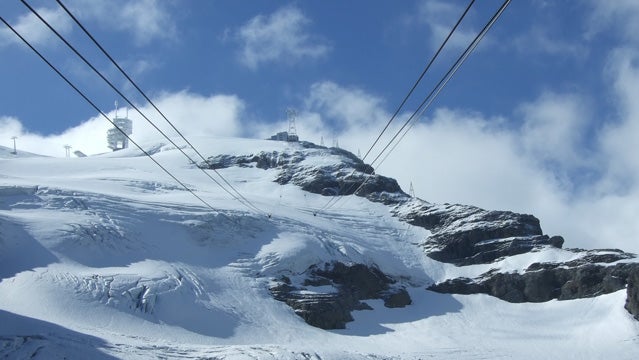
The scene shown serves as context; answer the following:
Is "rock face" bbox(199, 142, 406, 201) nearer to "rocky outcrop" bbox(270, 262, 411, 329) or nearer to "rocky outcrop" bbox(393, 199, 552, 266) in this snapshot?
"rocky outcrop" bbox(393, 199, 552, 266)

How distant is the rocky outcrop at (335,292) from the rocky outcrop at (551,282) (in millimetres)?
8211

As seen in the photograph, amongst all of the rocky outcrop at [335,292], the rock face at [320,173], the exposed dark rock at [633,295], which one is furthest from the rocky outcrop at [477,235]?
the exposed dark rock at [633,295]

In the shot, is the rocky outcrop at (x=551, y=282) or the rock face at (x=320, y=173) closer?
the rocky outcrop at (x=551, y=282)

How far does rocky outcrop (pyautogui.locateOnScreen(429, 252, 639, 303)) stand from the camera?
7212cm

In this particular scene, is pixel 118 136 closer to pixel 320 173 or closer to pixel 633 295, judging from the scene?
pixel 320 173

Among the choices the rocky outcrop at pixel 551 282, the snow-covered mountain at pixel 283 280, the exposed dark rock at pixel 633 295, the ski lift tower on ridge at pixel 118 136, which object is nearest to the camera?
the snow-covered mountain at pixel 283 280

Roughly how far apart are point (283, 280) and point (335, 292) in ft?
17.6

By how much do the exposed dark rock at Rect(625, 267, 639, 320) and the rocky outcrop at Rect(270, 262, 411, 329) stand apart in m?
21.5

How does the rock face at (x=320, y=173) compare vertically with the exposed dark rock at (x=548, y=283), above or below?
above

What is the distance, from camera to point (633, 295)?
65.1 metres

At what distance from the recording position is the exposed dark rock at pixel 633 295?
211 ft

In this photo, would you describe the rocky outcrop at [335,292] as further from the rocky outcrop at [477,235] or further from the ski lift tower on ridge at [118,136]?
the ski lift tower on ridge at [118,136]

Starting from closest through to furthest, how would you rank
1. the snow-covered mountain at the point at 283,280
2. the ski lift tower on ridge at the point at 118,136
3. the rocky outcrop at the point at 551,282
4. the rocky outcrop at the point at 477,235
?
→ the snow-covered mountain at the point at 283,280 < the rocky outcrop at the point at 551,282 < the rocky outcrop at the point at 477,235 < the ski lift tower on ridge at the point at 118,136

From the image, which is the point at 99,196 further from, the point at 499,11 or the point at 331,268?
the point at 499,11
